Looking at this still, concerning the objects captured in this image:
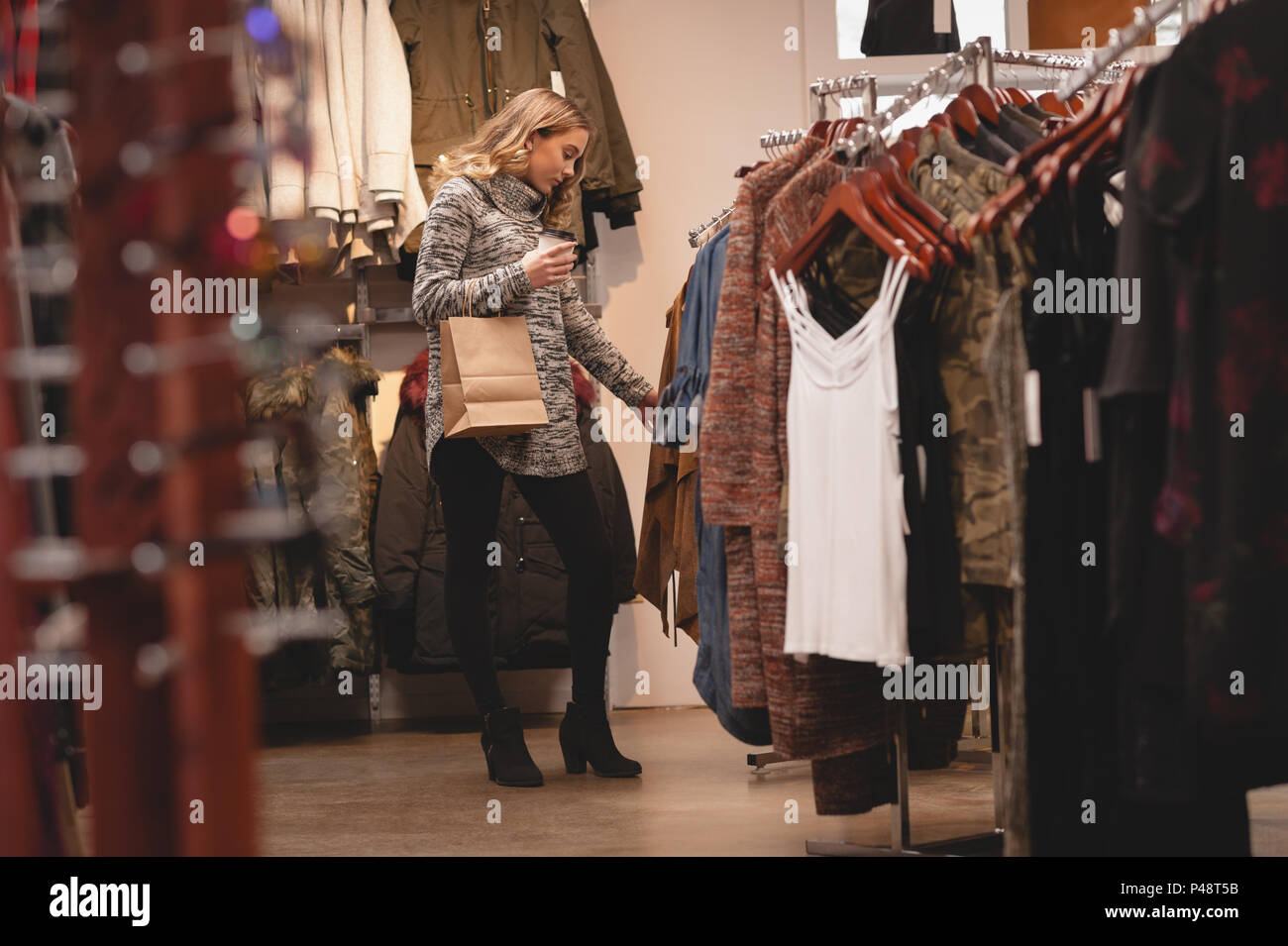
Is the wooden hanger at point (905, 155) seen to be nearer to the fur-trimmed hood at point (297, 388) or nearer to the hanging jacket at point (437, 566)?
the fur-trimmed hood at point (297, 388)

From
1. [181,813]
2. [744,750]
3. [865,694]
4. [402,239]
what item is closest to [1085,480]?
[865,694]

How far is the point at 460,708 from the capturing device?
418cm

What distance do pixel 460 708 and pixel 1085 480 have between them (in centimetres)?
297

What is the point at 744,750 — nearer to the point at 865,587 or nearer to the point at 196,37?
the point at 865,587

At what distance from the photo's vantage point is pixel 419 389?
3.89 m

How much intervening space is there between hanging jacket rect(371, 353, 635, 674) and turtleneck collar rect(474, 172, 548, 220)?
1.02 m

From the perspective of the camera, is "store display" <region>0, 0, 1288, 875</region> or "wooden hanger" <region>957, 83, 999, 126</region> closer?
"store display" <region>0, 0, 1288, 875</region>

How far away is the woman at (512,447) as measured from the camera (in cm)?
282

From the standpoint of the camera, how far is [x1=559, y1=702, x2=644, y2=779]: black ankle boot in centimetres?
294

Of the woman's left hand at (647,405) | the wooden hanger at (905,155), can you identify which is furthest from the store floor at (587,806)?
the wooden hanger at (905,155)

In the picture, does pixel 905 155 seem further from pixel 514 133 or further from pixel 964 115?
pixel 514 133

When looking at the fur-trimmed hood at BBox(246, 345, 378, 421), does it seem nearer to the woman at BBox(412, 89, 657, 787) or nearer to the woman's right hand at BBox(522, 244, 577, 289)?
the woman at BBox(412, 89, 657, 787)

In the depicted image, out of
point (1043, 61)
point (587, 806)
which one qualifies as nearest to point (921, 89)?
point (1043, 61)

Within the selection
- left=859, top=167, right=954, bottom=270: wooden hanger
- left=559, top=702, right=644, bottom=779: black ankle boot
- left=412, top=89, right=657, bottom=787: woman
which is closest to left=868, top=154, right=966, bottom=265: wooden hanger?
left=859, top=167, right=954, bottom=270: wooden hanger
